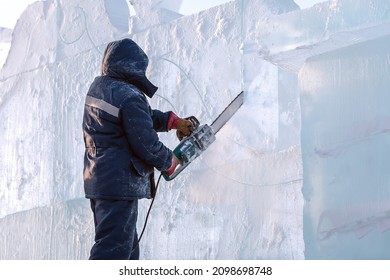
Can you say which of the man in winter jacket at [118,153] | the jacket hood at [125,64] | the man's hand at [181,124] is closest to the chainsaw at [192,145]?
the man's hand at [181,124]

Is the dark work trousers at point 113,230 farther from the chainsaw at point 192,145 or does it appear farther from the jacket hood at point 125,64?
the jacket hood at point 125,64

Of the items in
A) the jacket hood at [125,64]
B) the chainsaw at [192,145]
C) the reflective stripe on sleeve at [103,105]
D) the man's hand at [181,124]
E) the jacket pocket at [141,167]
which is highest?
the jacket hood at [125,64]

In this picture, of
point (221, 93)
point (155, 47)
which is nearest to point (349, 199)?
point (221, 93)

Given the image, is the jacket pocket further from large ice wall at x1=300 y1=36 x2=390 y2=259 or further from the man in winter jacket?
large ice wall at x1=300 y1=36 x2=390 y2=259

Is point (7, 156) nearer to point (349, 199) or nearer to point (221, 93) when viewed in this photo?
point (221, 93)

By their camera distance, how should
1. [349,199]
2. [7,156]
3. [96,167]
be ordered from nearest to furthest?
[96,167] → [349,199] → [7,156]

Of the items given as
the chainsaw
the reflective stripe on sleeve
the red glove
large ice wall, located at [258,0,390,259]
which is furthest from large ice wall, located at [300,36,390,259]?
the reflective stripe on sleeve

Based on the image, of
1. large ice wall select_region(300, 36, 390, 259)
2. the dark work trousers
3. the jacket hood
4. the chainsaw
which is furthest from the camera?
large ice wall select_region(300, 36, 390, 259)

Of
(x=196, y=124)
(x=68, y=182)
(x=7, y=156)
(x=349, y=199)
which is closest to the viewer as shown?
(x=196, y=124)

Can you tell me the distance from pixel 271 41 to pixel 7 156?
3.06 metres

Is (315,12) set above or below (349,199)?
above

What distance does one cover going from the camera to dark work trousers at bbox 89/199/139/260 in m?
2.25

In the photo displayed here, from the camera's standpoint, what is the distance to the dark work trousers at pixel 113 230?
2250 millimetres

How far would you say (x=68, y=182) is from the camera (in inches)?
206
